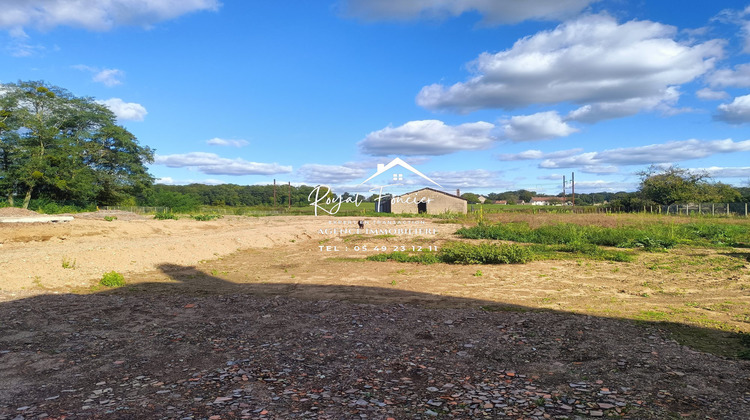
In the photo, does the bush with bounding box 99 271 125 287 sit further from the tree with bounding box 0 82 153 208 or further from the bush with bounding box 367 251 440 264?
the tree with bounding box 0 82 153 208

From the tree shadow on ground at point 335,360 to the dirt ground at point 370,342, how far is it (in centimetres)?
2

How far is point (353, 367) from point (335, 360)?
0.31 meters

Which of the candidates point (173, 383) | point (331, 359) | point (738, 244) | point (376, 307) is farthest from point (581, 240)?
point (173, 383)

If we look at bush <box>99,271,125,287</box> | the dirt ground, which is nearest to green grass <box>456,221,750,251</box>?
the dirt ground

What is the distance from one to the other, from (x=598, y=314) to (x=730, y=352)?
6.39 feet

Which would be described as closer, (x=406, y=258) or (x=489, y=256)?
(x=489, y=256)

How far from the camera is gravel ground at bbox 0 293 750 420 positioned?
3646 mm

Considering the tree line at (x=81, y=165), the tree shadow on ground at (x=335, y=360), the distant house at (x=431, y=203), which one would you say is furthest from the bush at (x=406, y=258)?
the distant house at (x=431, y=203)

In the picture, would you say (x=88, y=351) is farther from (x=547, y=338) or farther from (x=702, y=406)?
(x=702, y=406)

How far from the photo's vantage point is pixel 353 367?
4.63 meters

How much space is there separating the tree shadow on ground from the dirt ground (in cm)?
2

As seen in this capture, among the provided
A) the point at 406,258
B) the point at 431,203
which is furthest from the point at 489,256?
the point at 431,203

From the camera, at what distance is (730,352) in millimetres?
4969

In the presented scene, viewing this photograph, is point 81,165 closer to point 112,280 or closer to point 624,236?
point 112,280
